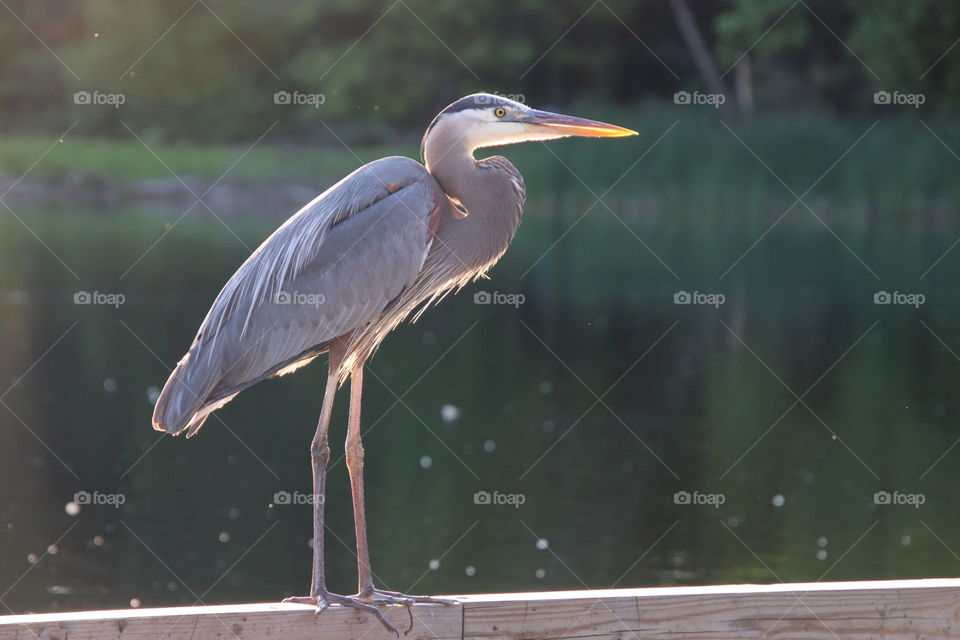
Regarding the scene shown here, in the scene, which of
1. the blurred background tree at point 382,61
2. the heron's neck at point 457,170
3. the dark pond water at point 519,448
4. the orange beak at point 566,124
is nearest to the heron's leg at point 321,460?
the heron's neck at point 457,170

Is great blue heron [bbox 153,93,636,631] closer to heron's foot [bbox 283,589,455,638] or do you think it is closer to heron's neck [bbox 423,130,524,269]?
heron's neck [bbox 423,130,524,269]

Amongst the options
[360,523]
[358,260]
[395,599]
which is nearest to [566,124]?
[358,260]

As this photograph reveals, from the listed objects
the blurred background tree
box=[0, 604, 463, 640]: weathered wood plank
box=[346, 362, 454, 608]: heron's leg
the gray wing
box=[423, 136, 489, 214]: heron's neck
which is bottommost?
box=[0, 604, 463, 640]: weathered wood plank

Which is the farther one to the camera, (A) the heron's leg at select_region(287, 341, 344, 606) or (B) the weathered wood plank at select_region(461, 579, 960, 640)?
(A) the heron's leg at select_region(287, 341, 344, 606)

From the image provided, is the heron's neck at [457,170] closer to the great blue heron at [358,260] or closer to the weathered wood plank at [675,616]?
the great blue heron at [358,260]

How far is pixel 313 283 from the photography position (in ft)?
14.8

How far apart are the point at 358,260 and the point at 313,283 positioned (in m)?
0.19

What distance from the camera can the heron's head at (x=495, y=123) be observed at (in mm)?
4293

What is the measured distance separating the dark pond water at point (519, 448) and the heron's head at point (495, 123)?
336cm

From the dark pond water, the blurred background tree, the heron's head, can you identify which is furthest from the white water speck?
the blurred background tree

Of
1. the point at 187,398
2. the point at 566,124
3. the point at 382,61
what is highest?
the point at 382,61

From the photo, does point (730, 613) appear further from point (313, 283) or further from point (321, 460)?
point (313, 283)

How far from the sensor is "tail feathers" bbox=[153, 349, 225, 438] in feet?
14.0

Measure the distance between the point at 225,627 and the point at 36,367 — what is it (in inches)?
400
